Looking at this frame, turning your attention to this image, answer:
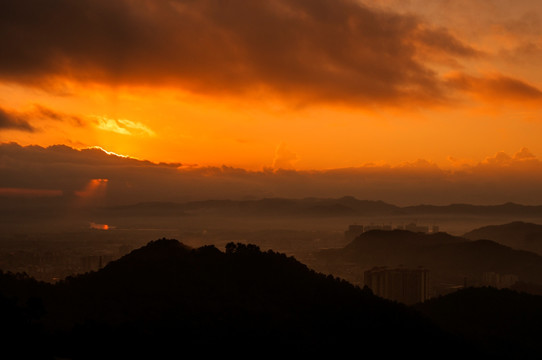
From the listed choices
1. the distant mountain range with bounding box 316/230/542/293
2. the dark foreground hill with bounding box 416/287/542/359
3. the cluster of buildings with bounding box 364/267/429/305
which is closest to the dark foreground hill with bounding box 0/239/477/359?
the dark foreground hill with bounding box 416/287/542/359

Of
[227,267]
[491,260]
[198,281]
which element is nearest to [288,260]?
[227,267]

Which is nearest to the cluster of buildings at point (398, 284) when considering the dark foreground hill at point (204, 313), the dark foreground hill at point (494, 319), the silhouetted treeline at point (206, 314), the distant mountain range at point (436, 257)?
the dark foreground hill at point (494, 319)

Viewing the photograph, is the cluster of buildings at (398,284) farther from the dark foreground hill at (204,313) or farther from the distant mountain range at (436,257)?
the dark foreground hill at (204,313)

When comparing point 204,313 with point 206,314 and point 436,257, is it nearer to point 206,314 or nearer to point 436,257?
point 206,314

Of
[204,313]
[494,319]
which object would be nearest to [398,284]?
[494,319]

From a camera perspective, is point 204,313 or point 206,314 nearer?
point 206,314

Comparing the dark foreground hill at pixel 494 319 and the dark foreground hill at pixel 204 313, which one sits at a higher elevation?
the dark foreground hill at pixel 204 313

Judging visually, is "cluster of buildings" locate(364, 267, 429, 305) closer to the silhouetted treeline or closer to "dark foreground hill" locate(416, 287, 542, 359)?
"dark foreground hill" locate(416, 287, 542, 359)

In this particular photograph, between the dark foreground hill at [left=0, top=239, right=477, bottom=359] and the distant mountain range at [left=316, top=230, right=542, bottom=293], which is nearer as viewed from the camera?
the dark foreground hill at [left=0, top=239, right=477, bottom=359]
